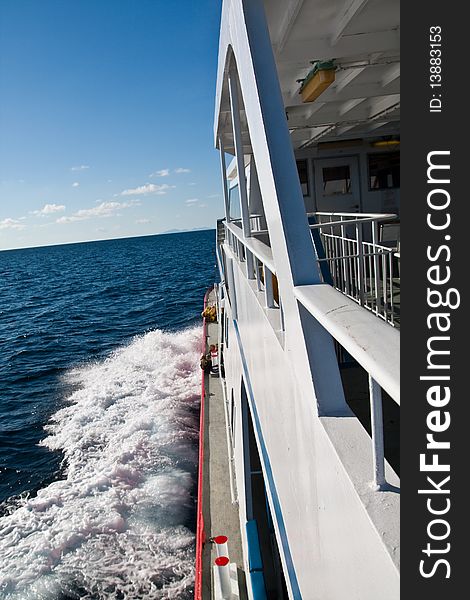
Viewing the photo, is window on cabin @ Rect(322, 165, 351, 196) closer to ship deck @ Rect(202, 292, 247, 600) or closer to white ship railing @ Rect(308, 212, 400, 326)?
white ship railing @ Rect(308, 212, 400, 326)

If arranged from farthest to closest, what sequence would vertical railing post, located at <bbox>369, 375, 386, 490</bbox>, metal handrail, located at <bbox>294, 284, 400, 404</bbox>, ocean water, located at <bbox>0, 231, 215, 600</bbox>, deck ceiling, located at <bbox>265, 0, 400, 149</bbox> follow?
1. ocean water, located at <bbox>0, 231, 215, 600</bbox>
2. deck ceiling, located at <bbox>265, 0, 400, 149</bbox>
3. vertical railing post, located at <bbox>369, 375, 386, 490</bbox>
4. metal handrail, located at <bbox>294, 284, 400, 404</bbox>

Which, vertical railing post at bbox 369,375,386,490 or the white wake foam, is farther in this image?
the white wake foam

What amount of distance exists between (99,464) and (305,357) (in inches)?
512

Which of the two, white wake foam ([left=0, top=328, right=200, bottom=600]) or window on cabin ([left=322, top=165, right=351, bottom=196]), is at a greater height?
window on cabin ([left=322, top=165, right=351, bottom=196])

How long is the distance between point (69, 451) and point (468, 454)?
15518 mm

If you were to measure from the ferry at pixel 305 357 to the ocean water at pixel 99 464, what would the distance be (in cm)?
309

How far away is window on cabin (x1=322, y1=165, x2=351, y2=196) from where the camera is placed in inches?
444

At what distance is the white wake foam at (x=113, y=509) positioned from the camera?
9555 millimetres

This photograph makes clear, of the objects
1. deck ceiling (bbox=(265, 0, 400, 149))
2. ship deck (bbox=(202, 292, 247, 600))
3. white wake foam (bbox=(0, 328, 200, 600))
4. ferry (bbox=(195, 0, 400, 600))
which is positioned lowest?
white wake foam (bbox=(0, 328, 200, 600))

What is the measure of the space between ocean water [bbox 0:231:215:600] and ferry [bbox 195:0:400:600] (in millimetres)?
3095

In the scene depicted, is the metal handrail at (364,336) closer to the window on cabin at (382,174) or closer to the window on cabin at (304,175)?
the window on cabin at (304,175)

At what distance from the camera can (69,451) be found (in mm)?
14625

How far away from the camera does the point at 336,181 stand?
11.3 m

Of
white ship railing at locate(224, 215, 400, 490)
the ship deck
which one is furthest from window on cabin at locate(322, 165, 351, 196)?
white ship railing at locate(224, 215, 400, 490)
